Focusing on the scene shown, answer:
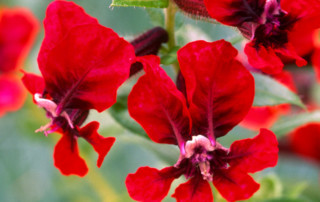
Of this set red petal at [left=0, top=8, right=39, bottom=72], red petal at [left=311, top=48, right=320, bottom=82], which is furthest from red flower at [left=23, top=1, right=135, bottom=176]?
red petal at [left=0, top=8, right=39, bottom=72]

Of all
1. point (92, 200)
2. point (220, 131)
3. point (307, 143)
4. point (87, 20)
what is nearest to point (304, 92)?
point (307, 143)

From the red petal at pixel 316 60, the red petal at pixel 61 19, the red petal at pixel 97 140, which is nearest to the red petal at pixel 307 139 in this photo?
the red petal at pixel 316 60

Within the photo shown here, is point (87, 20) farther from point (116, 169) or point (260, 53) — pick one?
point (116, 169)

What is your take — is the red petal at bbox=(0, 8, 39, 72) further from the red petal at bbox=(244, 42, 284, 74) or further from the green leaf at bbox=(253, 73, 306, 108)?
the red petal at bbox=(244, 42, 284, 74)

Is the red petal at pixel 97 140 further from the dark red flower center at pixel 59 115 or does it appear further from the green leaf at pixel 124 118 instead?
the green leaf at pixel 124 118

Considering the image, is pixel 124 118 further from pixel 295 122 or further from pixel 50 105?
pixel 295 122
